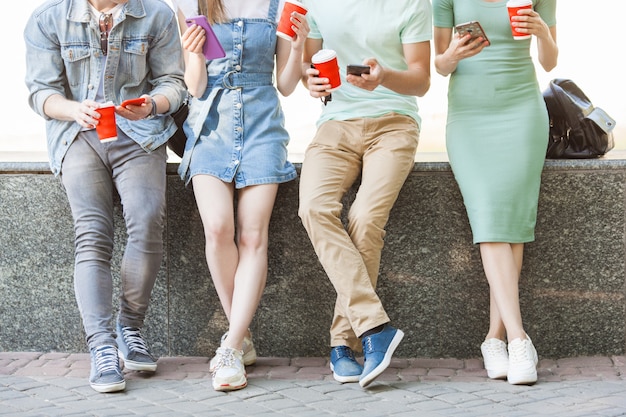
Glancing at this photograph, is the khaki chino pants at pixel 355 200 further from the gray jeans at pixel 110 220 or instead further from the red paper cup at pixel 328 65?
the gray jeans at pixel 110 220

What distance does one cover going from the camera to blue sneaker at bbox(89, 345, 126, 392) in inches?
169

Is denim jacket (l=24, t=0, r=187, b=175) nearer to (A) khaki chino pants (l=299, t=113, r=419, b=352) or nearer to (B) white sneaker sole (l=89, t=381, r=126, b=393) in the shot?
(A) khaki chino pants (l=299, t=113, r=419, b=352)

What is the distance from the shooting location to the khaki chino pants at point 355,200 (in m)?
4.29

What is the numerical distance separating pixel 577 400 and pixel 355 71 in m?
1.64

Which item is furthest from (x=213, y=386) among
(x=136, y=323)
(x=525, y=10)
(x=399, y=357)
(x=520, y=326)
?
(x=525, y=10)

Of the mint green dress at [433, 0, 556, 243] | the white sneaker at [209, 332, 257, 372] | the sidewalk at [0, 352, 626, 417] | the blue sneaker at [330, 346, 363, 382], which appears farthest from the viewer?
the white sneaker at [209, 332, 257, 372]

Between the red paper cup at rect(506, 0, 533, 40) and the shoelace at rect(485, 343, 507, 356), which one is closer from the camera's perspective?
the red paper cup at rect(506, 0, 533, 40)

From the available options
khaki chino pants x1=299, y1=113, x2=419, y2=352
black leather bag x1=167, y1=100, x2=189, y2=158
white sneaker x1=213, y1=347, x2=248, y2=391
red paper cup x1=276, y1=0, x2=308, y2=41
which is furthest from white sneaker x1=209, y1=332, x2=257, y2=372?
red paper cup x1=276, y1=0, x2=308, y2=41

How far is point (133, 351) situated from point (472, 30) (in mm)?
2078

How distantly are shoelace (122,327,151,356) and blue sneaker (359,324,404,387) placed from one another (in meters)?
1.04

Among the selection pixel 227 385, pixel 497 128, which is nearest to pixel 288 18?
pixel 497 128

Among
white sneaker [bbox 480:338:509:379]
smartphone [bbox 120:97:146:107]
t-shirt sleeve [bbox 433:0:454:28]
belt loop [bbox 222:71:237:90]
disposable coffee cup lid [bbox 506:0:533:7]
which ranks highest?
disposable coffee cup lid [bbox 506:0:533:7]

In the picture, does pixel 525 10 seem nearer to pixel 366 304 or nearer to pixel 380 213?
pixel 380 213

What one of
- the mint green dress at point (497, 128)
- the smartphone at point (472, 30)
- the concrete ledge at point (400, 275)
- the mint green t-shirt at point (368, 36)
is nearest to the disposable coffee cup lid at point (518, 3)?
the smartphone at point (472, 30)
